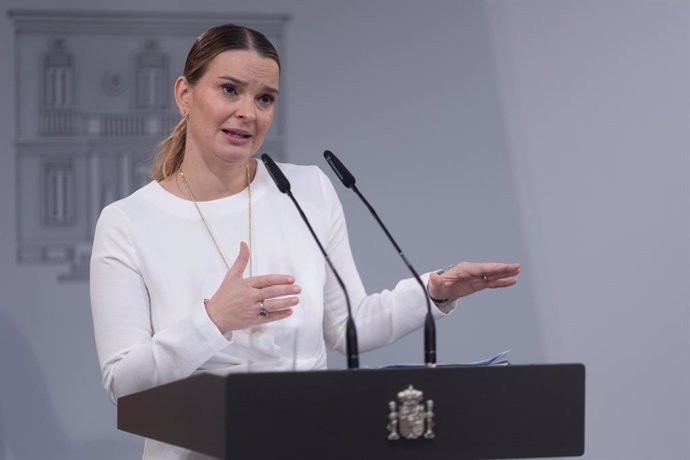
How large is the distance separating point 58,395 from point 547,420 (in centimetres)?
264

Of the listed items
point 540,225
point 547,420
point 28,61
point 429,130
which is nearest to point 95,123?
point 28,61

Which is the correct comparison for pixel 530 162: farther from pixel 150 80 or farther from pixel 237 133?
pixel 237 133

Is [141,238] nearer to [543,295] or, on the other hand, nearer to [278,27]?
[278,27]

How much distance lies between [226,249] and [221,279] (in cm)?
8

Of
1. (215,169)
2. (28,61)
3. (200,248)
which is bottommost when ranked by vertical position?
(200,248)

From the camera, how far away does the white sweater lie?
2021mm

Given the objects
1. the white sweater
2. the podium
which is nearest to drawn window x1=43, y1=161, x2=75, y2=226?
the white sweater

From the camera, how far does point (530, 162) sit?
4.15m

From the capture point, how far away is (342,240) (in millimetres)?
2355

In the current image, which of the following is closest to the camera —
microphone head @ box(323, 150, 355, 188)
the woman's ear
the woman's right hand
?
the woman's right hand

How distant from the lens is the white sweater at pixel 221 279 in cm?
202

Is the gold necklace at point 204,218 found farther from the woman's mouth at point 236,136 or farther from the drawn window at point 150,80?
the drawn window at point 150,80

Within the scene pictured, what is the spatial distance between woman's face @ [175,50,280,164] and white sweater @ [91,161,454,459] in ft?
0.52

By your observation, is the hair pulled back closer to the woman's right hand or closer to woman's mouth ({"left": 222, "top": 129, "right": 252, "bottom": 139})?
woman's mouth ({"left": 222, "top": 129, "right": 252, "bottom": 139})
